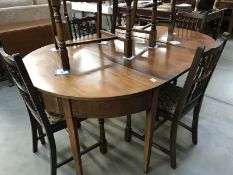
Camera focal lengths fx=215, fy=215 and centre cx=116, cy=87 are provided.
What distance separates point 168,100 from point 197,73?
0.40 meters

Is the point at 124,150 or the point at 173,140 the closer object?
the point at 173,140

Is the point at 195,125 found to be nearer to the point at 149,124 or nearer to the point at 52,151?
the point at 149,124

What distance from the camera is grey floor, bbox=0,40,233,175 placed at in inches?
65.5

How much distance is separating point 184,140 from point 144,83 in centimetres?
100

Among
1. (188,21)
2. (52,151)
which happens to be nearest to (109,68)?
(52,151)

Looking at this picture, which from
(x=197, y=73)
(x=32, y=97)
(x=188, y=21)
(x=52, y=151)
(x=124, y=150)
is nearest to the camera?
(x=32, y=97)

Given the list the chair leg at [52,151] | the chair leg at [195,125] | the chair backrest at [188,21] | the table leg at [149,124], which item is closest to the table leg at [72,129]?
the chair leg at [52,151]

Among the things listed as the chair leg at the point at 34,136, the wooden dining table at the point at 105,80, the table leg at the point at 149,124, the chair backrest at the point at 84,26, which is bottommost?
the chair leg at the point at 34,136

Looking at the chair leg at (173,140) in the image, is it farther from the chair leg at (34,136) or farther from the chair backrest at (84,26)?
the chair backrest at (84,26)

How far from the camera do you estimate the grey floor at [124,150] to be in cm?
166

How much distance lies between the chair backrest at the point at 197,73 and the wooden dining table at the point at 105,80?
0.33 ft

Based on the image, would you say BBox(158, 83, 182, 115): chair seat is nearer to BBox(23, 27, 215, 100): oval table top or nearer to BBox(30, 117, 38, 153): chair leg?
BBox(23, 27, 215, 100): oval table top

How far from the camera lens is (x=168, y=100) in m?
1.64

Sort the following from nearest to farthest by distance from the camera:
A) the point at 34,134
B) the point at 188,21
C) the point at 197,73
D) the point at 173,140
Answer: the point at 197,73 < the point at 173,140 < the point at 34,134 < the point at 188,21
